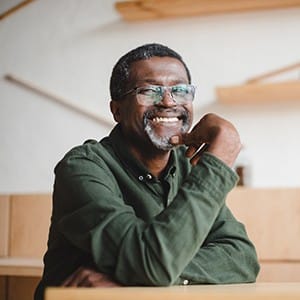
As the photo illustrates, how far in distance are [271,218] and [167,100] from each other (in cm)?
138

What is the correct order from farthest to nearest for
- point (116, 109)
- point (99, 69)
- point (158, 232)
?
1. point (99, 69)
2. point (116, 109)
3. point (158, 232)

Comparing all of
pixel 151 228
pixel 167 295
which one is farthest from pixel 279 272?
pixel 167 295

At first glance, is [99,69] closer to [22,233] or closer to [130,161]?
[22,233]

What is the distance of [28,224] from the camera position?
115 inches

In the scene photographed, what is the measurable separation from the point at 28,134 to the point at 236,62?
117cm

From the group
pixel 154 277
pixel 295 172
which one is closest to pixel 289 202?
pixel 295 172

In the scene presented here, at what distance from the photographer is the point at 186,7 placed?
3172 mm

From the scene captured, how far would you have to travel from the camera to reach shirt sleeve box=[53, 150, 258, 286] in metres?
1.07

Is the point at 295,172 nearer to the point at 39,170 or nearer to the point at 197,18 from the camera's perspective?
the point at 197,18

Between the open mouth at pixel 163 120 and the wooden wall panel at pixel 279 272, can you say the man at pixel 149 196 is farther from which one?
the wooden wall panel at pixel 279 272

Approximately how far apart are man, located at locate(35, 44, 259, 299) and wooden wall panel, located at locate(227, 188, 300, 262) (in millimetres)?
1164

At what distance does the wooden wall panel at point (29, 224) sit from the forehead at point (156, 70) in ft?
5.14

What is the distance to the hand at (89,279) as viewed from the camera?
1.10 metres

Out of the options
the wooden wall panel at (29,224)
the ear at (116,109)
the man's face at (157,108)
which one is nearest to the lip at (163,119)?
the man's face at (157,108)
